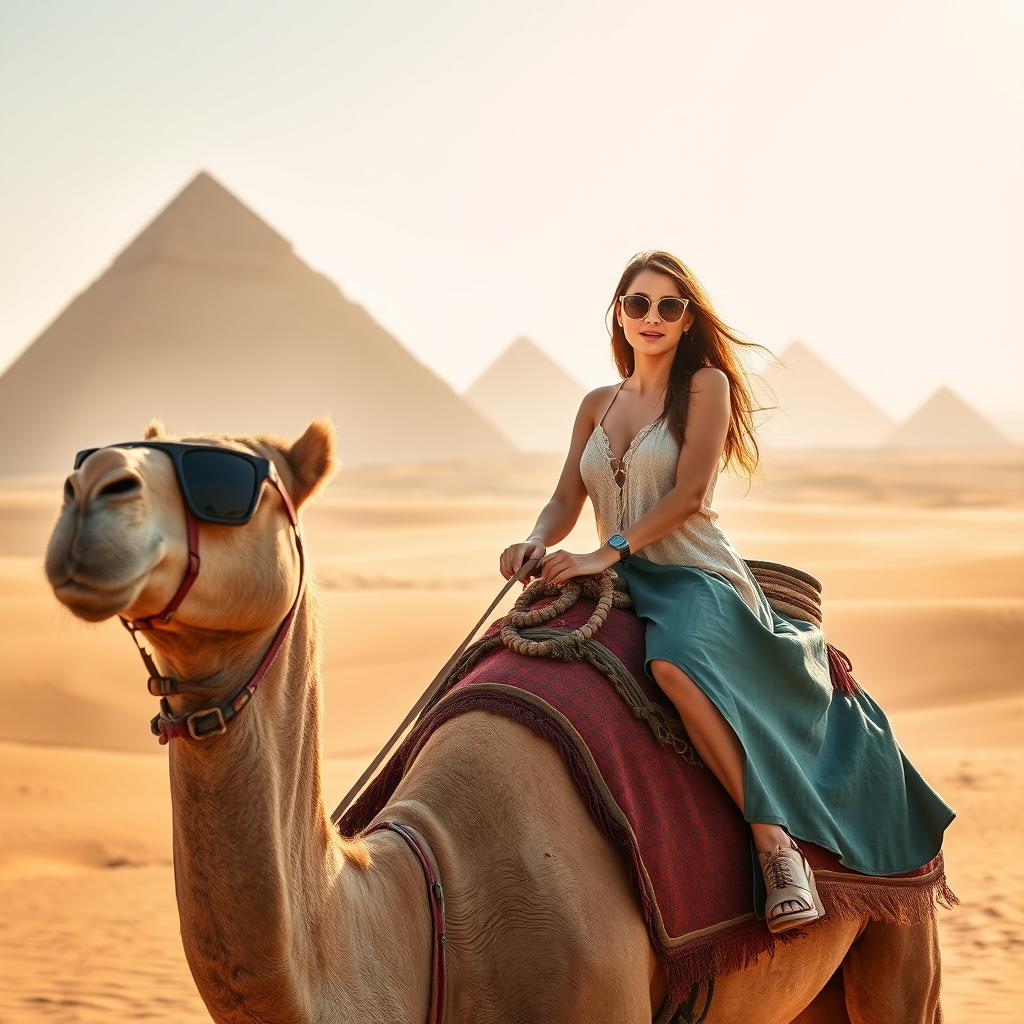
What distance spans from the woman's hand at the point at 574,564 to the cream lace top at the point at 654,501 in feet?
0.55

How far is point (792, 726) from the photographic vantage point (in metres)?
3.59

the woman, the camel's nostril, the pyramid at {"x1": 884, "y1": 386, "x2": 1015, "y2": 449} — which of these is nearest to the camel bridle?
the camel's nostril

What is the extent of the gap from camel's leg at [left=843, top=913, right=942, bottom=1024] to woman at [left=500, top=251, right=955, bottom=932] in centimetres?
27

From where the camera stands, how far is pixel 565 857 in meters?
2.94

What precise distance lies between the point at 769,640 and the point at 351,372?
155 metres

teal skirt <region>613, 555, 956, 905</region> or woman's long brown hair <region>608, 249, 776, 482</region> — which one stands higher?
woman's long brown hair <region>608, 249, 776, 482</region>

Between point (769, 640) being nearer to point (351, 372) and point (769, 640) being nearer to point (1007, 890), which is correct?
point (1007, 890)

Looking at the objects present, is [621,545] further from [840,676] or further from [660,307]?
[840,676]

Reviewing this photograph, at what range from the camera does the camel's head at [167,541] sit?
77.4 inches

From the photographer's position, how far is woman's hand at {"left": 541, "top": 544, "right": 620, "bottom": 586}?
3.50m

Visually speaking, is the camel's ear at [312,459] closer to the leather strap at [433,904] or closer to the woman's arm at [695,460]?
the leather strap at [433,904]

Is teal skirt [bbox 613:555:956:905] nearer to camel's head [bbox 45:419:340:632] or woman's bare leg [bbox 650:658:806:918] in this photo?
woman's bare leg [bbox 650:658:806:918]

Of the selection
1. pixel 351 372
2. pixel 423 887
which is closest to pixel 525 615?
pixel 423 887

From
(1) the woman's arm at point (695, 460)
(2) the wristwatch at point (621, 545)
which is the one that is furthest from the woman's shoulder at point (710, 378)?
(2) the wristwatch at point (621, 545)
